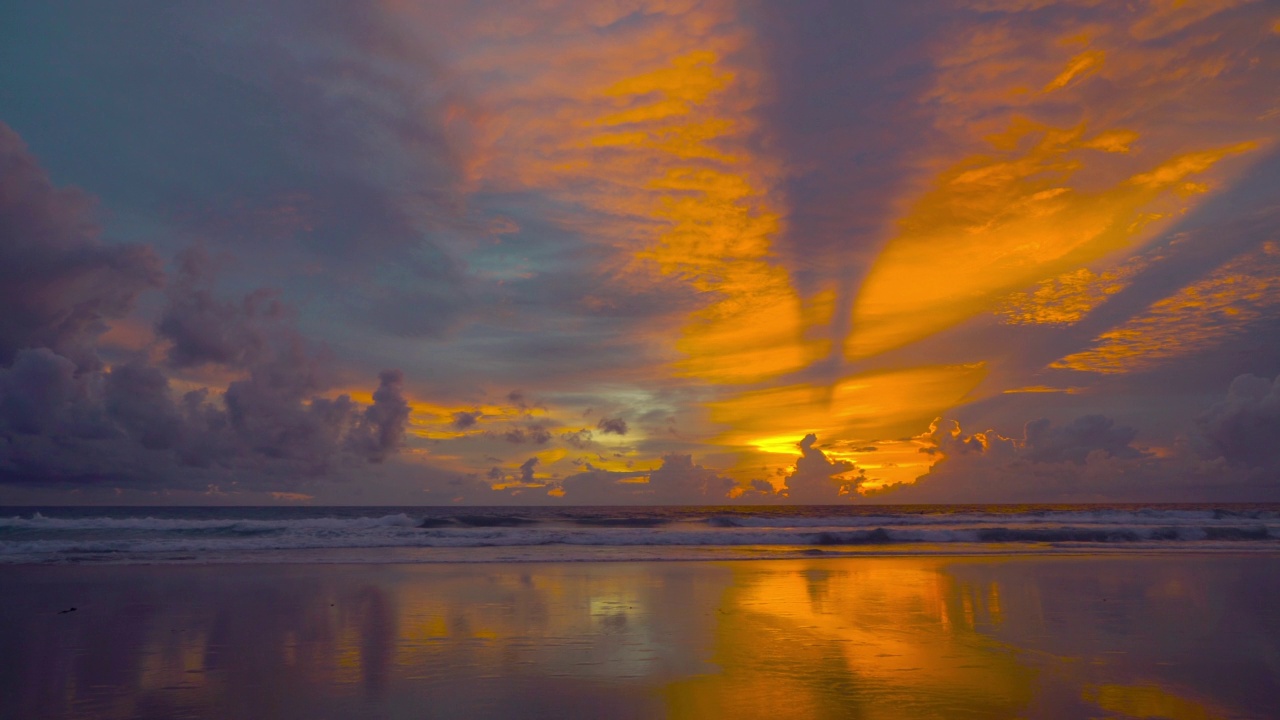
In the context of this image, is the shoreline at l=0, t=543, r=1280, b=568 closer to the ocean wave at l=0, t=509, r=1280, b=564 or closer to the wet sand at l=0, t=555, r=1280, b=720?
the ocean wave at l=0, t=509, r=1280, b=564

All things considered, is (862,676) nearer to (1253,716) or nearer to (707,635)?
(707,635)

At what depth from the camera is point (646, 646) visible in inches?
367

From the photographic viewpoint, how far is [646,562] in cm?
2094

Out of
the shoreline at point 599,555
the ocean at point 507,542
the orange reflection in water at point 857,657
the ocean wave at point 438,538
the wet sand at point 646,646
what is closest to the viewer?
the orange reflection in water at point 857,657

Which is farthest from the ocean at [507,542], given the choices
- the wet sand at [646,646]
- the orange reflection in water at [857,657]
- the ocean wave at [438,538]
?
the orange reflection in water at [857,657]

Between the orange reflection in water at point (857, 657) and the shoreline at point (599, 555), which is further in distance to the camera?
the shoreline at point (599, 555)

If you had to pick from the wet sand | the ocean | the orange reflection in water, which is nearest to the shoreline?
the ocean

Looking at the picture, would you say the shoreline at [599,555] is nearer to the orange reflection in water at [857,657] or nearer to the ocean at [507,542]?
the ocean at [507,542]

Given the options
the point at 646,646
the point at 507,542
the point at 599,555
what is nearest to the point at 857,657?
the point at 646,646

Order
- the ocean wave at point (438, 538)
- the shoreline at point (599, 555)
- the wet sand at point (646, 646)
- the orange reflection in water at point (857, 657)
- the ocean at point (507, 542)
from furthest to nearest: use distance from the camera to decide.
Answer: the ocean wave at point (438, 538) < the ocean at point (507, 542) < the shoreline at point (599, 555) < the wet sand at point (646, 646) < the orange reflection in water at point (857, 657)

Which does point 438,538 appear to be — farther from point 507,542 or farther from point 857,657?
point 857,657

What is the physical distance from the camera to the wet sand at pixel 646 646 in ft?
22.7

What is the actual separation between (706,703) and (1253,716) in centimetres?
498

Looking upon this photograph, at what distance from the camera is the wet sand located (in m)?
6.91
